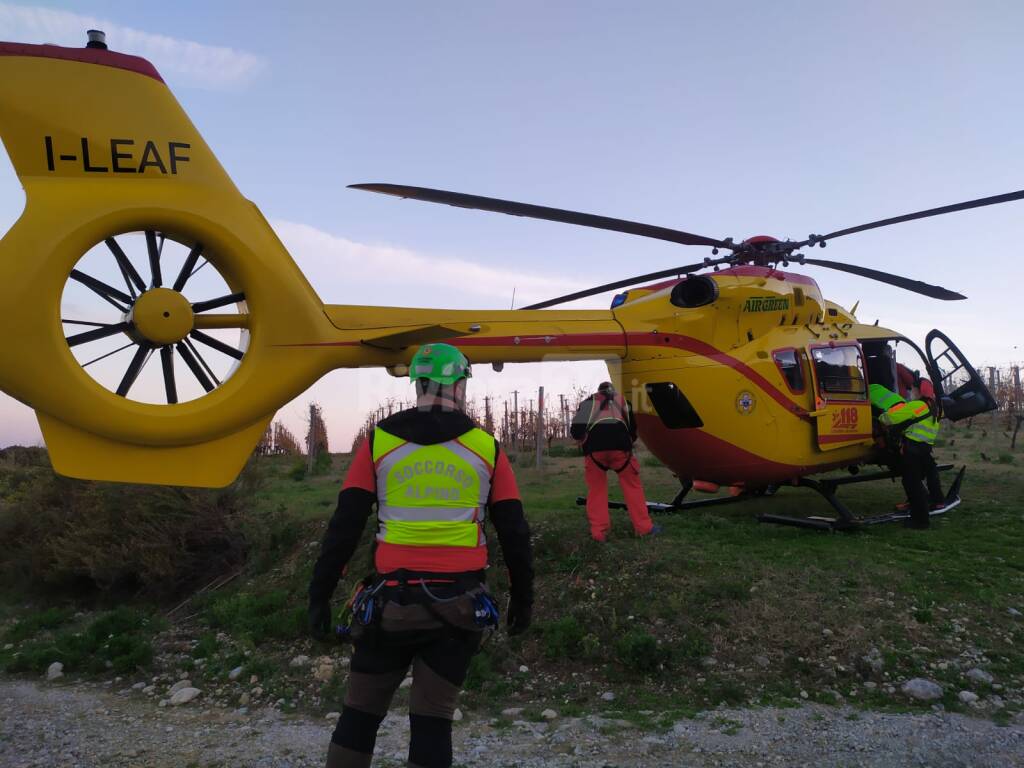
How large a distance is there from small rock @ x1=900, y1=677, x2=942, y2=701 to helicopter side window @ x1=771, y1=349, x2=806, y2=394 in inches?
168

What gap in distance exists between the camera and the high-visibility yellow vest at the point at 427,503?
121 inches

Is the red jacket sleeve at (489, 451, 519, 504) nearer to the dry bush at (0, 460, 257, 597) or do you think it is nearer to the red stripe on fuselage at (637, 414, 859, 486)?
the red stripe on fuselage at (637, 414, 859, 486)

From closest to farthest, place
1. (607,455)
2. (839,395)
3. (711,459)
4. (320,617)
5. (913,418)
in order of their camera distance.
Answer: (320,617), (607,455), (711,459), (913,418), (839,395)

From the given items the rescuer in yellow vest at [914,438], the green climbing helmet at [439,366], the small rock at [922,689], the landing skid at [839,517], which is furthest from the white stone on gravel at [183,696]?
the rescuer in yellow vest at [914,438]

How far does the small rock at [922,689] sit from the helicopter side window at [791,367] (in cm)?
426

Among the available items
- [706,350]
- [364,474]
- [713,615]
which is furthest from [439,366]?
[706,350]

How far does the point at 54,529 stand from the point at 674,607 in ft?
30.0

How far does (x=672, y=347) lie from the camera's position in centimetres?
832

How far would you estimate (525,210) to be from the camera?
706cm

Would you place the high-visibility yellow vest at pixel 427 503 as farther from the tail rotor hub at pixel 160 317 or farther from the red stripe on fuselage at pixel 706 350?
the red stripe on fuselage at pixel 706 350

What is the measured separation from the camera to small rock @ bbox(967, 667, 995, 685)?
16.0ft

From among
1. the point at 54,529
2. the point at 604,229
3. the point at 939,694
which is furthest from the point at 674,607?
the point at 54,529

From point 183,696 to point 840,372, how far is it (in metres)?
8.17

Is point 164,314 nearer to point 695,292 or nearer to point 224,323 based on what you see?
point 224,323
